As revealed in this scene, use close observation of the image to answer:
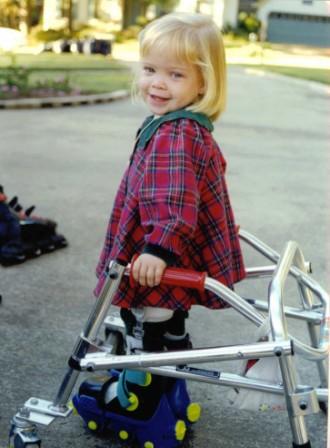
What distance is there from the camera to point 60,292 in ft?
13.2

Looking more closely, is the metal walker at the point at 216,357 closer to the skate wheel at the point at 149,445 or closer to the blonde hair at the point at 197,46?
the skate wheel at the point at 149,445

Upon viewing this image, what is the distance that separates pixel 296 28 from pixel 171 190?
46.7 metres

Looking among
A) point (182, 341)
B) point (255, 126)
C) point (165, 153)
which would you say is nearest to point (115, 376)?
point (182, 341)

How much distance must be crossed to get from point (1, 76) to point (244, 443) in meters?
10.5

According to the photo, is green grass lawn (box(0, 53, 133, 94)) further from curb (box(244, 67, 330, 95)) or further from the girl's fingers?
the girl's fingers

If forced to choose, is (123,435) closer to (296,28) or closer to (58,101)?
(58,101)

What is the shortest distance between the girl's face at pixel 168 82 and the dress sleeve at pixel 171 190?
0.09 meters

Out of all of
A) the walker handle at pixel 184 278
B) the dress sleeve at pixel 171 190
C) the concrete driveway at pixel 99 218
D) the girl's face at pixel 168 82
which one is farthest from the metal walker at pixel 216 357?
the girl's face at pixel 168 82

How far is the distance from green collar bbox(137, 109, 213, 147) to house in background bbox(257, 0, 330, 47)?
4463cm

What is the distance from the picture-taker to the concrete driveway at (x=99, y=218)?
2.86 meters

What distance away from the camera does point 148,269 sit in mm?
2240

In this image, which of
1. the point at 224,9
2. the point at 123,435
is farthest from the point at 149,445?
the point at 224,9

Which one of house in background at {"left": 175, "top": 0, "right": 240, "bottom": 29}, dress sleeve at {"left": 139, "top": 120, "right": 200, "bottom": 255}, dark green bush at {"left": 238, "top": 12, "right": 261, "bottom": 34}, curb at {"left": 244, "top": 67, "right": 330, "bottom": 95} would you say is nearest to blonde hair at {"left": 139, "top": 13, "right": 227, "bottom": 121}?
dress sleeve at {"left": 139, "top": 120, "right": 200, "bottom": 255}

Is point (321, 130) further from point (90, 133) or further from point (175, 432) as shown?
point (175, 432)
